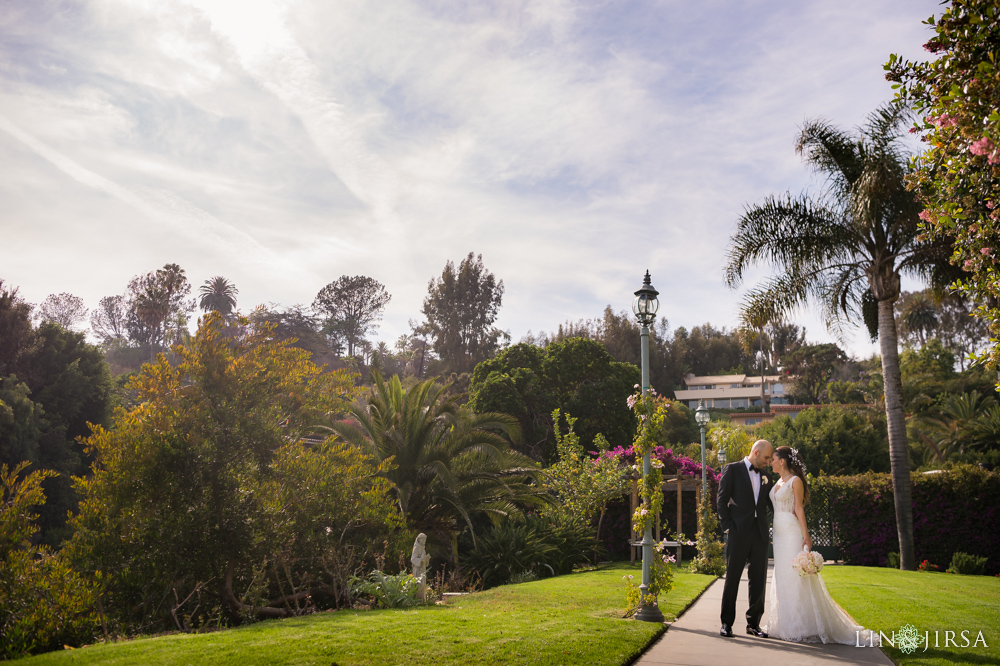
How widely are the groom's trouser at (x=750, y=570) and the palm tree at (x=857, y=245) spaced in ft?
38.4

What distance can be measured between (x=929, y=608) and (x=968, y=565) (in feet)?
33.8

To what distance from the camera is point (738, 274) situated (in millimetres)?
18281

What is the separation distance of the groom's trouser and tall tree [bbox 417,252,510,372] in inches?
1901

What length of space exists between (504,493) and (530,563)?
2.34 metres

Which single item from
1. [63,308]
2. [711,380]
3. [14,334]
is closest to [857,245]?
[14,334]

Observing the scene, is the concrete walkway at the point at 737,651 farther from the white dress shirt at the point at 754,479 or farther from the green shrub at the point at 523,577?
the green shrub at the point at 523,577

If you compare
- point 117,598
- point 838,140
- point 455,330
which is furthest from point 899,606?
point 455,330

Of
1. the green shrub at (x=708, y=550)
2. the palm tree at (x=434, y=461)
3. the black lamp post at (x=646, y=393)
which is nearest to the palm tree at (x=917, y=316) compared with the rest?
the green shrub at (x=708, y=550)

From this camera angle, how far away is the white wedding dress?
6.71 meters

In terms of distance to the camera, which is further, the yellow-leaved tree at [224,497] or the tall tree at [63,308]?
A: the tall tree at [63,308]

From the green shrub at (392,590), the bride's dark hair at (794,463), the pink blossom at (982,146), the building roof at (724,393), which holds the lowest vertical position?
the green shrub at (392,590)

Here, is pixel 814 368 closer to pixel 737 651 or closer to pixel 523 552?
pixel 523 552

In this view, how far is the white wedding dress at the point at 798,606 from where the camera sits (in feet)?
22.0

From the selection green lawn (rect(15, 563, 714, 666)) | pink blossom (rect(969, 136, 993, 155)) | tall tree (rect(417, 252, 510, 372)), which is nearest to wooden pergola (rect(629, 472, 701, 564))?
green lawn (rect(15, 563, 714, 666))
